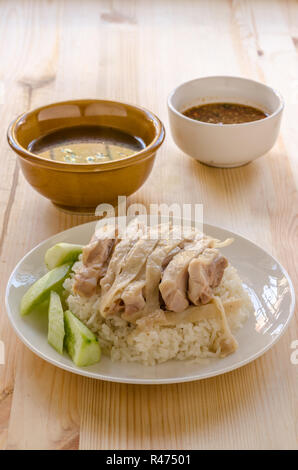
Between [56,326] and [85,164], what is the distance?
2.28 ft

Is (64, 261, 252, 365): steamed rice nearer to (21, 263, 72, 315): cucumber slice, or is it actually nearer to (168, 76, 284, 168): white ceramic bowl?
(21, 263, 72, 315): cucumber slice

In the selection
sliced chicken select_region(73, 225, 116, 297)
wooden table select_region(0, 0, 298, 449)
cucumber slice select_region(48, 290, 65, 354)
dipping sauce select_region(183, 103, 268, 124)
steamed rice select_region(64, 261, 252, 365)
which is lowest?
wooden table select_region(0, 0, 298, 449)

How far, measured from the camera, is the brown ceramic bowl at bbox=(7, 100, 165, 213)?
83.1 inches

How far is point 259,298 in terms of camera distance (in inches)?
70.6

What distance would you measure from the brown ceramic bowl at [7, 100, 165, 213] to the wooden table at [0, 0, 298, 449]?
0.15m

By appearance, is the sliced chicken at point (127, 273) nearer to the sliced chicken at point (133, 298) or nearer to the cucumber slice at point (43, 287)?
the sliced chicken at point (133, 298)

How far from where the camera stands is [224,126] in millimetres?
2432

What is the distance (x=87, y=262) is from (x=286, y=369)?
2.03 ft

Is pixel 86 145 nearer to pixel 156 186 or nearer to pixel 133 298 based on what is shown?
pixel 156 186

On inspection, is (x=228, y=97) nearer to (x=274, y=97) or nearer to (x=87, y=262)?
(x=274, y=97)

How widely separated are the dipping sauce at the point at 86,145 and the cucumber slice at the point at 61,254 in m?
0.46

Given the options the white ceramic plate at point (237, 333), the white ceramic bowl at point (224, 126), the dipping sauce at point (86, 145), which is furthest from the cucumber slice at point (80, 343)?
the white ceramic bowl at point (224, 126)

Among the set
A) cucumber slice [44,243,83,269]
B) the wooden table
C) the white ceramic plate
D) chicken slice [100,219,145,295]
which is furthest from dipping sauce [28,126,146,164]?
chicken slice [100,219,145,295]

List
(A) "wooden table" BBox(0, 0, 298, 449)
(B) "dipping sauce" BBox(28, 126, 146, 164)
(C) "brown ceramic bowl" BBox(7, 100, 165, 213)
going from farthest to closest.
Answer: (B) "dipping sauce" BBox(28, 126, 146, 164) → (C) "brown ceramic bowl" BBox(7, 100, 165, 213) → (A) "wooden table" BBox(0, 0, 298, 449)
